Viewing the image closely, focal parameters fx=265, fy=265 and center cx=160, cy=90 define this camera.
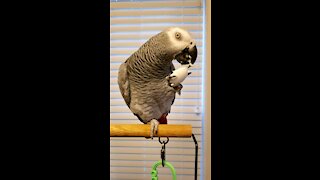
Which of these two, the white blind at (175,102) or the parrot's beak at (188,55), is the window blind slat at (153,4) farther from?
the parrot's beak at (188,55)

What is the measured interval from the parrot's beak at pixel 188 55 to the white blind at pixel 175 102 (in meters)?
0.49

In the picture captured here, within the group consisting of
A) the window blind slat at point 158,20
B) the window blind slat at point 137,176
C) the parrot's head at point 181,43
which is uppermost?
the window blind slat at point 158,20

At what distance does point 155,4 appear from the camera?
1.42 meters

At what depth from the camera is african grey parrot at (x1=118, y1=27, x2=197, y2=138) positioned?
0.91 meters

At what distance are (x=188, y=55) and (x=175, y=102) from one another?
1.77 feet

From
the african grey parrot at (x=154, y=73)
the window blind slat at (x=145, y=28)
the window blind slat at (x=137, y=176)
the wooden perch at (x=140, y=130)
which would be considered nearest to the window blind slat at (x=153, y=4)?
the window blind slat at (x=145, y=28)

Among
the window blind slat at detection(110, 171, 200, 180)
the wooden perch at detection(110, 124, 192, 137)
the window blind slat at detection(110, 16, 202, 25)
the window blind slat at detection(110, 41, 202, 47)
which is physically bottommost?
the window blind slat at detection(110, 171, 200, 180)

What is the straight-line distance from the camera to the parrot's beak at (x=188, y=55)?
0.92 meters
